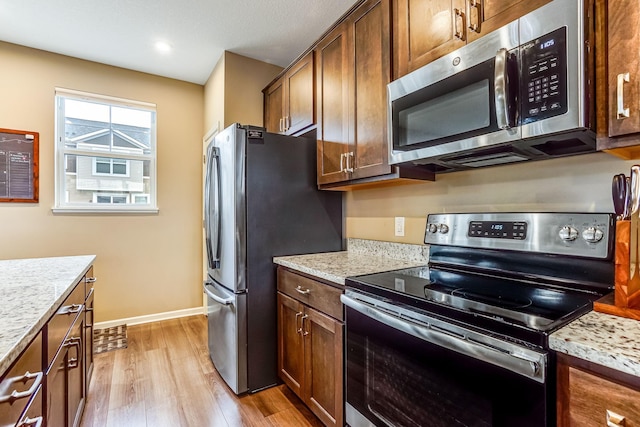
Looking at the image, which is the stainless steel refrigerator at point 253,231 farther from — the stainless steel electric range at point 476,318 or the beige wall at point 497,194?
the stainless steel electric range at point 476,318

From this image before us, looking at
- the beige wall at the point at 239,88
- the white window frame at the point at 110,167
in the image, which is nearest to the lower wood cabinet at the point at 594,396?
the beige wall at the point at 239,88

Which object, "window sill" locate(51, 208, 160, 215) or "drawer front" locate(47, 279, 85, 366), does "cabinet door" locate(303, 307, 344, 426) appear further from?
"window sill" locate(51, 208, 160, 215)

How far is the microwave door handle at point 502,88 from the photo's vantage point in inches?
41.9

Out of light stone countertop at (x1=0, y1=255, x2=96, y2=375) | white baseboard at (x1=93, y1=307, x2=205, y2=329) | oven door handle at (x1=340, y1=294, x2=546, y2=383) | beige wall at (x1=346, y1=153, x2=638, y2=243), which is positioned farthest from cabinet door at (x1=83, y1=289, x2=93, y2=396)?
beige wall at (x1=346, y1=153, x2=638, y2=243)

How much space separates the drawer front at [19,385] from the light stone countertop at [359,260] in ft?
3.51

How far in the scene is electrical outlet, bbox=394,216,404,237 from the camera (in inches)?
78.4

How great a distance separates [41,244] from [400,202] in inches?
128

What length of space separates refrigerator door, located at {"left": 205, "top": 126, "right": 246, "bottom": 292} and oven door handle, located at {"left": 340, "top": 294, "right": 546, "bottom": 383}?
3.28 feet

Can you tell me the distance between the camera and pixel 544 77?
1.00 meters

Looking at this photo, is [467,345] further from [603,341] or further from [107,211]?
[107,211]

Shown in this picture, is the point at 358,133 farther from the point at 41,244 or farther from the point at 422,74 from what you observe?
the point at 41,244

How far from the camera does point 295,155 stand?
7.18ft

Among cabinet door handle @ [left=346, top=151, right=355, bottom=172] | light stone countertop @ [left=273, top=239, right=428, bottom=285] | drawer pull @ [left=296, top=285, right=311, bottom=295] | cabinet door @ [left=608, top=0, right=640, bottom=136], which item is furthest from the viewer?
cabinet door handle @ [left=346, top=151, right=355, bottom=172]

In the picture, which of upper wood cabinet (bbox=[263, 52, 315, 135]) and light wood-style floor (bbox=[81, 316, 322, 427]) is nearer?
light wood-style floor (bbox=[81, 316, 322, 427])
